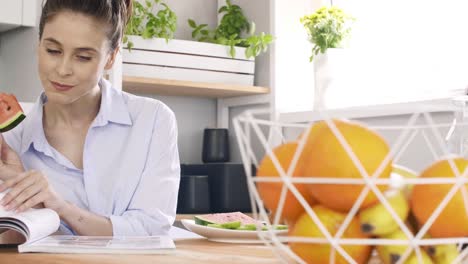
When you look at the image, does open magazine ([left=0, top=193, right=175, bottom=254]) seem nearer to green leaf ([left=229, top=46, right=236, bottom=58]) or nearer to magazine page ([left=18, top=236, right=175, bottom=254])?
magazine page ([left=18, top=236, right=175, bottom=254])

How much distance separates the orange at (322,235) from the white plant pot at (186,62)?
2548 mm

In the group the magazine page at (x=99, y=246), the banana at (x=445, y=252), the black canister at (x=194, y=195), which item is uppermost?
the banana at (x=445, y=252)

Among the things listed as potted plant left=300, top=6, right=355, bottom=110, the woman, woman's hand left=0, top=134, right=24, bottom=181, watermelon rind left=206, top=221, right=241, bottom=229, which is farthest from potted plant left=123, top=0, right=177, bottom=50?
watermelon rind left=206, top=221, right=241, bottom=229

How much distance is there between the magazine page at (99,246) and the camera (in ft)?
3.68

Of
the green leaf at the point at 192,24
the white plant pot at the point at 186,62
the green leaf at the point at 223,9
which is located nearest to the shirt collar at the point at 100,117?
the white plant pot at the point at 186,62

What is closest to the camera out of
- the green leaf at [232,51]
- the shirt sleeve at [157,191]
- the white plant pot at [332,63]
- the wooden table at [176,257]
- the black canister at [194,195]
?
the wooden table at [176,257]

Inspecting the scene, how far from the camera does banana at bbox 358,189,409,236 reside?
534 mm

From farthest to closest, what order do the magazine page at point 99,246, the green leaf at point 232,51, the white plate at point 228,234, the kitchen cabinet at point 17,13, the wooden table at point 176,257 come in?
the green leaf at point 232,51 < the kitchen cabinet at point 17,13 < the white plate at point 228,234 < the magazine page at point 99,246 < the wooden table at point 176,257

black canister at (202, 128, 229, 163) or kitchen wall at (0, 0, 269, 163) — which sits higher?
kitchen wall at (0, 0, 269, 163)

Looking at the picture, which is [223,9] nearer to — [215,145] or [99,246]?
[215,145]

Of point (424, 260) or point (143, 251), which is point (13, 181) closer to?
point (143, 251)

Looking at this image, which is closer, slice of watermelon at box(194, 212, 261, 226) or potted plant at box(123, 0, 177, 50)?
slice of watermelon at box(194, 212, 261, 226)

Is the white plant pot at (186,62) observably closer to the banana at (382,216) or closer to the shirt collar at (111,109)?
the shirt collar at (111,109)

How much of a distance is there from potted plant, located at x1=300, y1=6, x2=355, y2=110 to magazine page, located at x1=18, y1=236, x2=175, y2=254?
201cm
